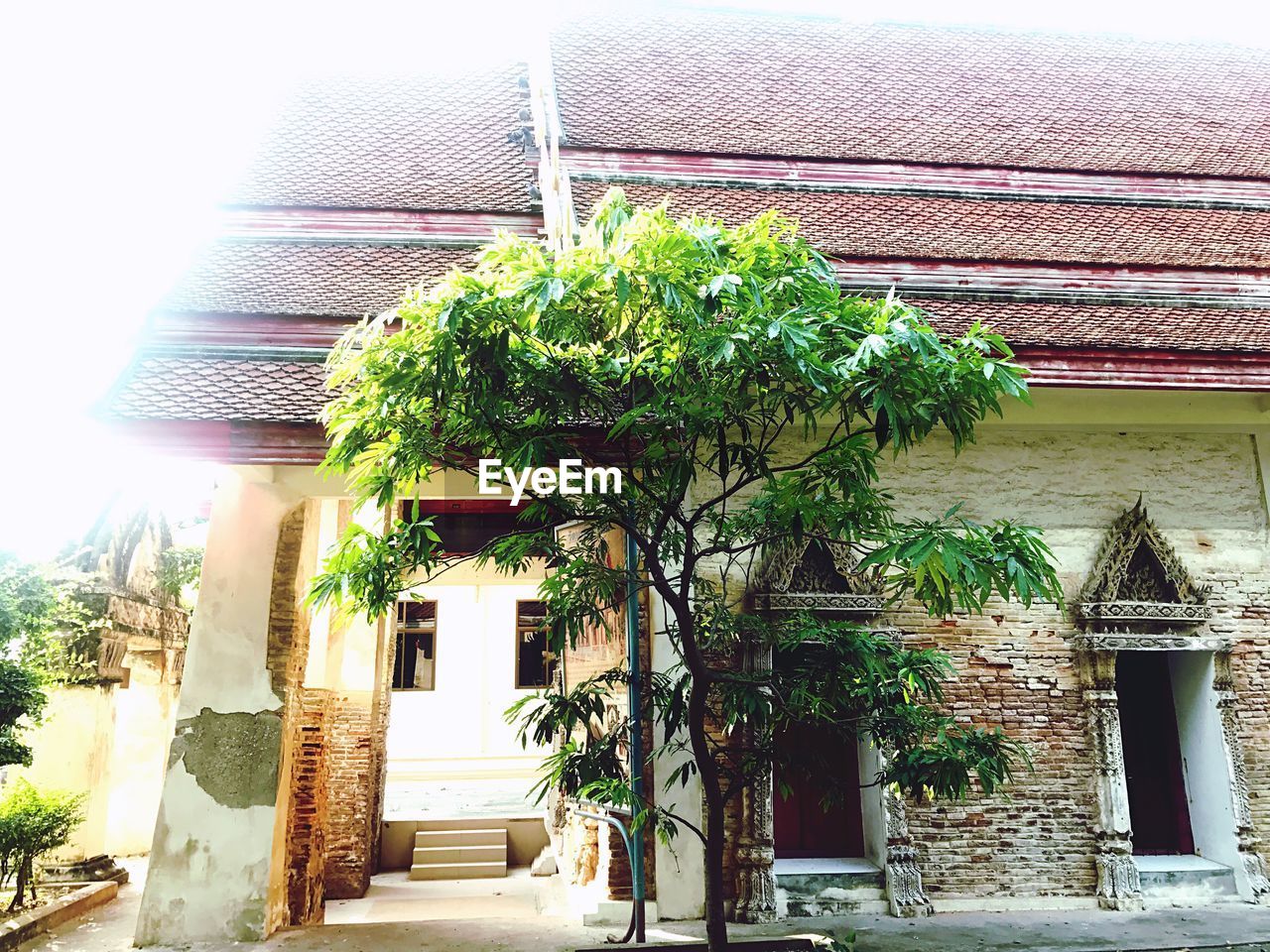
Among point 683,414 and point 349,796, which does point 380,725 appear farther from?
point 683,414

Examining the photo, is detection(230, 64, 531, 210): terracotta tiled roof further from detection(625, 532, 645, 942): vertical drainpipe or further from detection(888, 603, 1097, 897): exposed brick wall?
detection(888, 603, 1097, 897): exposed brick wall

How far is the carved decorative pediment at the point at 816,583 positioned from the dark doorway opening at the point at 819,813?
870 mm

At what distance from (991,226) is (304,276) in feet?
18.2

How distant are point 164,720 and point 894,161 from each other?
10275 millimetres

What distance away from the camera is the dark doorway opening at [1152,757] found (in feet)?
21.0

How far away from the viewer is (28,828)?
659 cm

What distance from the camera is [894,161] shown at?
775 cm

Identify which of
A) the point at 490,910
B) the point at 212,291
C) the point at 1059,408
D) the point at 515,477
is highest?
the point at 212,291

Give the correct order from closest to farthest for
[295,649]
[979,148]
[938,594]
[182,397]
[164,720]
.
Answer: [938,594] < [182,397] < [295,649] < [979,148] < [164,720]

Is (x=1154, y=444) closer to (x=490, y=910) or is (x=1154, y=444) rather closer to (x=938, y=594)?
(x=938, y=594)

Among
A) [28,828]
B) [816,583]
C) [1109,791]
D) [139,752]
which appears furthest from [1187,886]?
[139,752]

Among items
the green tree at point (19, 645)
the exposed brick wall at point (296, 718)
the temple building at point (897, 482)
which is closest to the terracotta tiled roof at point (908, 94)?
the temple building at point (897, 482)

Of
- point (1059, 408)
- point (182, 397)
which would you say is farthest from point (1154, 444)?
point (182, 397)

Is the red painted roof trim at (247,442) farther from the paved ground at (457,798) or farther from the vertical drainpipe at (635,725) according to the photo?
the paved ground at (457,798)
